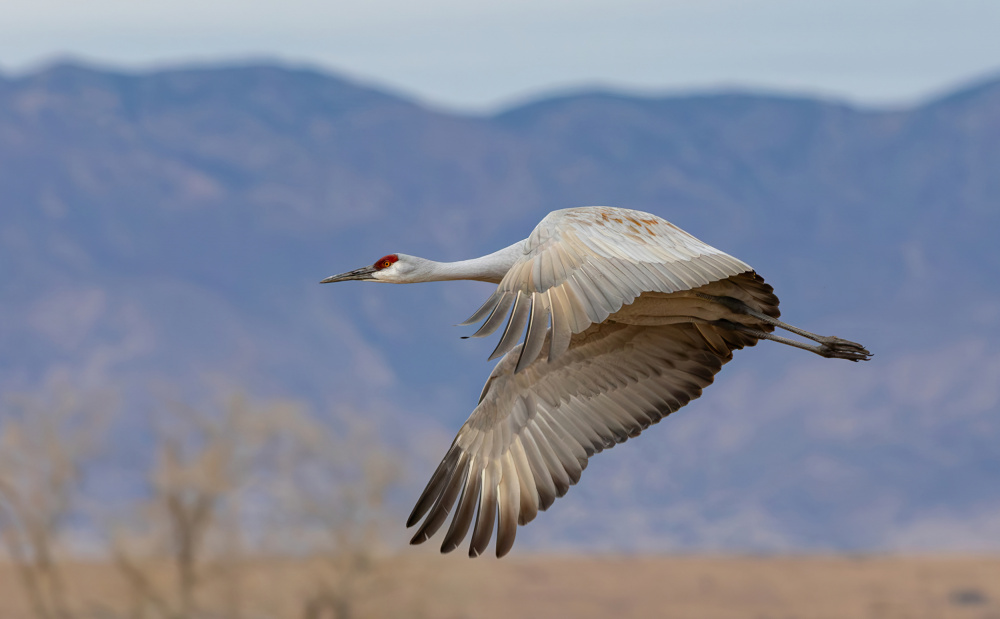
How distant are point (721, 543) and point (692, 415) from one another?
17.3m

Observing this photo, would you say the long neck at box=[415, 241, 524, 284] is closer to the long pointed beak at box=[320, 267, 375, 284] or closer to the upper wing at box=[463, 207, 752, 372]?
the upper wing at box=[463, 207, 752, 372]

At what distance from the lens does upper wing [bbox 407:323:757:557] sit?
1068 cm

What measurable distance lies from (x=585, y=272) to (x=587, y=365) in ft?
9.11

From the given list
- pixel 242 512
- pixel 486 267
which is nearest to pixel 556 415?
pixel 486 267

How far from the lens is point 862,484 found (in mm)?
116562

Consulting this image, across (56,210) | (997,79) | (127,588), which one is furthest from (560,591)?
(997,79)

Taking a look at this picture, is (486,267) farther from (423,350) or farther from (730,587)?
(423,350)

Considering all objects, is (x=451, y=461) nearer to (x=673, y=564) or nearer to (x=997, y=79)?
(x=673, y=564)

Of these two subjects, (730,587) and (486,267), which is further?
(730,587)

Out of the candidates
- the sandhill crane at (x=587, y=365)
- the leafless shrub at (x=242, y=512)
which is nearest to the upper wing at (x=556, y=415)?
the sandhill crane at (x=587, y=365)

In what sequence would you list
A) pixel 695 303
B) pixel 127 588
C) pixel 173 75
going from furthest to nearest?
pixel 173 75 < pixel 127 588 < pixel 695 303

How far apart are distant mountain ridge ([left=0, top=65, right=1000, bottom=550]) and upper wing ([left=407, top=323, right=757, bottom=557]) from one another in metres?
80.9

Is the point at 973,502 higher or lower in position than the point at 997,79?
lower

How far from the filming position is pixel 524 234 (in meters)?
151
